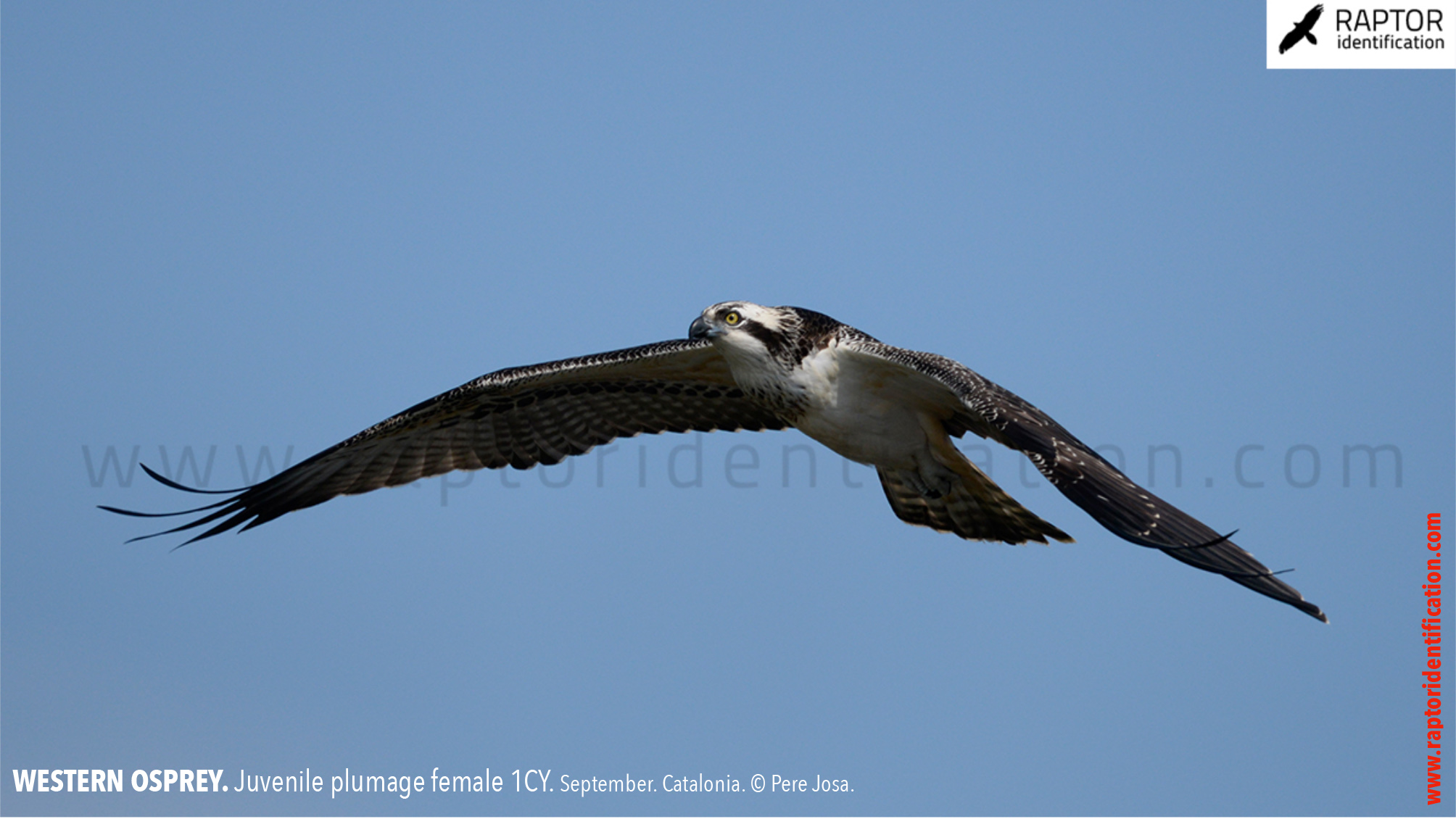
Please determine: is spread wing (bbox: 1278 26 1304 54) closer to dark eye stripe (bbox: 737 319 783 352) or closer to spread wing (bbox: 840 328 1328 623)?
spread wing (bbox: 840 328 1328 623)

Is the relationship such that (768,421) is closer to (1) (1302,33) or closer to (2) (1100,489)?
(2) (1100,489)

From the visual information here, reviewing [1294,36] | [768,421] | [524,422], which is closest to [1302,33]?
[1294,36]

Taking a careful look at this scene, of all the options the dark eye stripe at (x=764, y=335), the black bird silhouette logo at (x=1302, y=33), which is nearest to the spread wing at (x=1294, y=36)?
the black bird silhouette logo at (x=1302, y=33)

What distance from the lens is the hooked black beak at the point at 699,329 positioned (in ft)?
32.7

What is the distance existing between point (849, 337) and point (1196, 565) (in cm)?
354

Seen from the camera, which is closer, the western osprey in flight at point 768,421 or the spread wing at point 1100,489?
the spread wing at point 1100,489

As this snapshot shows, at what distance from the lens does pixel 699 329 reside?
9.98 metres

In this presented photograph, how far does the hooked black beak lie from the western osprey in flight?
1 cm

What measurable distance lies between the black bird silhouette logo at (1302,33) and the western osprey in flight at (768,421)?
667 centimetres

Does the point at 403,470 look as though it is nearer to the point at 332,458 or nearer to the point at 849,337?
the point at 332,458

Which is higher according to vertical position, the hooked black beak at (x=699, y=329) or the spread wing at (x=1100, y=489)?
the hooked black beak at (x=699, y=329)

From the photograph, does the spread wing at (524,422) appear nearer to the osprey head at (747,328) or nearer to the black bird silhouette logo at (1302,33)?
the osprey head at (747,328)

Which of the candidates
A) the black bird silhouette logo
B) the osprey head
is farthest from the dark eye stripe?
the black bird silhouette logo

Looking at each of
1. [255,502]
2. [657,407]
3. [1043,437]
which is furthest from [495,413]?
[1043,437]
